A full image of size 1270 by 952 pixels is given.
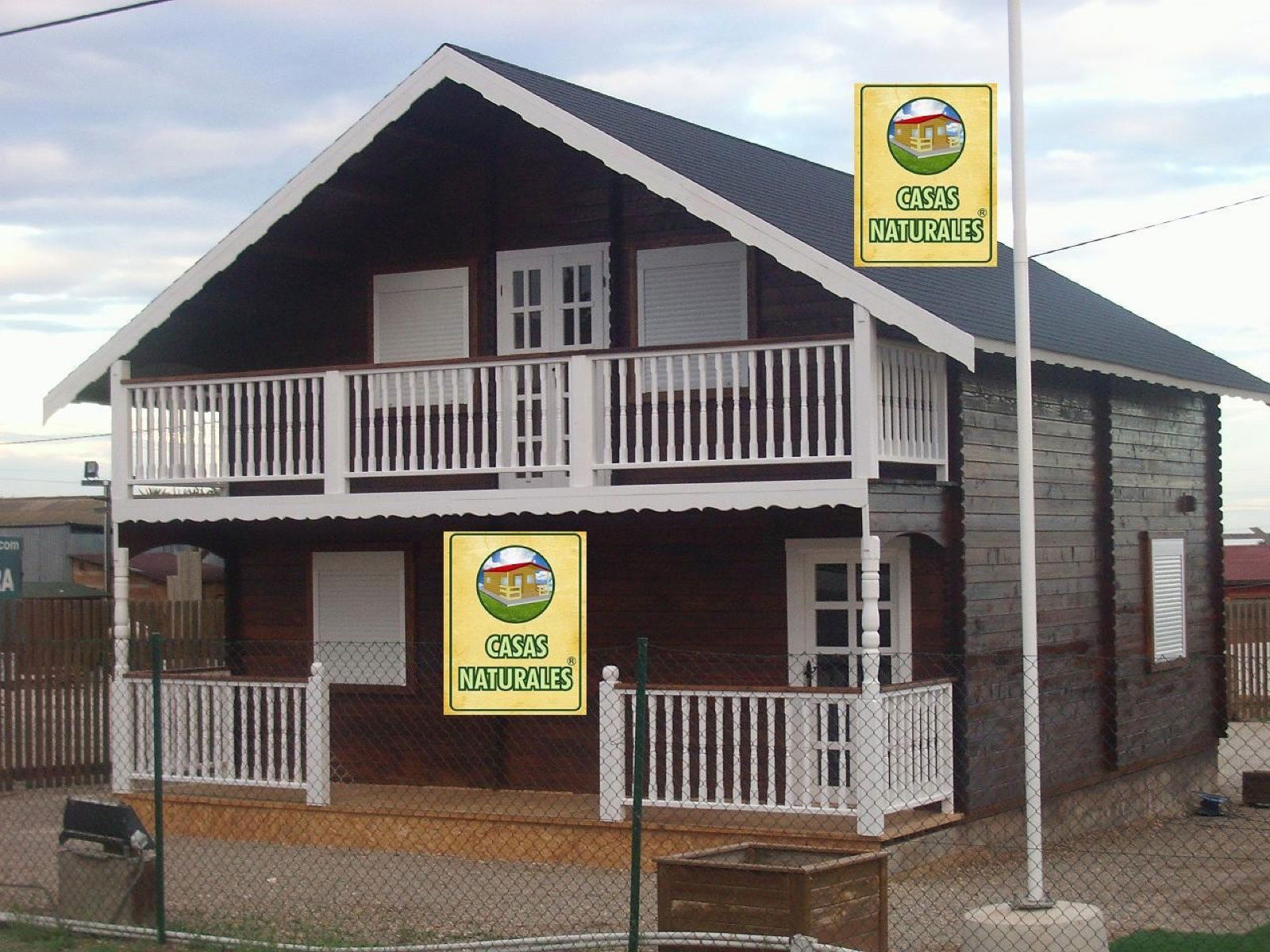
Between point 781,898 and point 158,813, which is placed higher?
point 158,813

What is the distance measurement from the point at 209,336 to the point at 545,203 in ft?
11.8

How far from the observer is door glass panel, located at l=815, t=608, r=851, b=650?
13.9 m

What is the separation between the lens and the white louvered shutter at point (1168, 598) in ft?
55.1

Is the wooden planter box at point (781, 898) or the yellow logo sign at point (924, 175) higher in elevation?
the yellow logo sign at point (924, 175)

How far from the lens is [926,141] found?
10.5 metres

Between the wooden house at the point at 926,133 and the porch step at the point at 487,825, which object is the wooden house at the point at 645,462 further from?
the wooden house at the point at 926,133

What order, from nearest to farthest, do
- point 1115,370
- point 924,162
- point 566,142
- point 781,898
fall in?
point 781,898, point 924,162, point 566,142, point 1115,370

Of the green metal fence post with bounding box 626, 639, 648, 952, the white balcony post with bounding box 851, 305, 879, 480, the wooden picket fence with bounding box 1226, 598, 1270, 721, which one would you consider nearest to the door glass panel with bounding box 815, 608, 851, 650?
the white balcony post with bounding box 851, 305, 879, 480

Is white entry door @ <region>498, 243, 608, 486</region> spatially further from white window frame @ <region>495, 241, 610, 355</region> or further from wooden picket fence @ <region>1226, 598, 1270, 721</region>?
A: wooden picket fence @ <region>1226, 598, 1270, 721</region>

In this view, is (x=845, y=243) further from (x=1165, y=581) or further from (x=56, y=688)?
(x=56, y=688)

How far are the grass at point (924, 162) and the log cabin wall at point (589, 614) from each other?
3355 mm

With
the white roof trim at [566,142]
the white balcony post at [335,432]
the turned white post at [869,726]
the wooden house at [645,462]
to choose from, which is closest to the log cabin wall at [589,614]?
the wooden house at [645,462]

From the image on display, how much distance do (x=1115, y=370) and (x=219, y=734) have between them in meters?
8.29

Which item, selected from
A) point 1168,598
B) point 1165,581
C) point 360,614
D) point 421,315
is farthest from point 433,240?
point 1168,598
